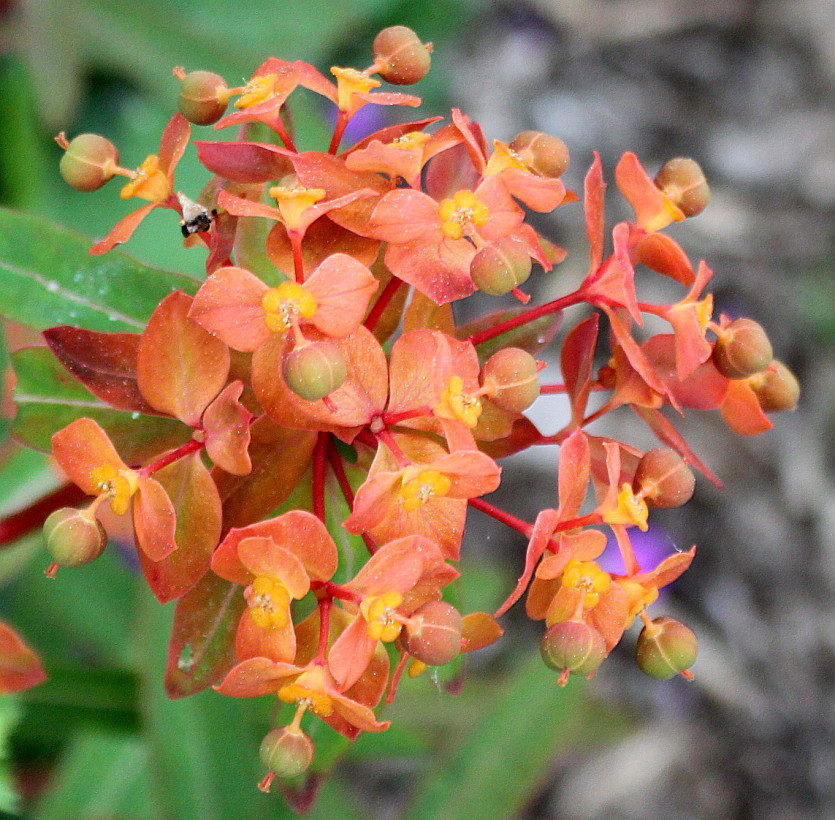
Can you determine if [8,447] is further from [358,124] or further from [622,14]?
[622,14]

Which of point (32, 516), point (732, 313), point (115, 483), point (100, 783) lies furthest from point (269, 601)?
point (732, 313)

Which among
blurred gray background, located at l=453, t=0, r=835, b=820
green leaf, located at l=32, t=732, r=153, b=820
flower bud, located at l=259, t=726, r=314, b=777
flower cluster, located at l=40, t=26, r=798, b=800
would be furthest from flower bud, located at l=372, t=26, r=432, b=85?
blurred gray background, located at l=453, t=0, r=835, b=820

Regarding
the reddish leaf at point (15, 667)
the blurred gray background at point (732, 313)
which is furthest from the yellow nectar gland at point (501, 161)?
the blurred gray background at point (732, 313)

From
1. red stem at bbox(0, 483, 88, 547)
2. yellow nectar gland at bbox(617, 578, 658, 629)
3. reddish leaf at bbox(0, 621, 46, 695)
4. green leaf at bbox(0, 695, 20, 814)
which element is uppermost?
yellow nectar gland at bbox(617, 578, 658, 629)

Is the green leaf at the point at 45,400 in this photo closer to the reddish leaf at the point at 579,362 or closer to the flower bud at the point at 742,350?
the reddish leaf at the point at 579,362

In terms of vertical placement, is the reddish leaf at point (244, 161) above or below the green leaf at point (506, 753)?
above

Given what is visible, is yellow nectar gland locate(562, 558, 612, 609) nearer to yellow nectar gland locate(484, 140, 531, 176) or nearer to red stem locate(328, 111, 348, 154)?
yellow nectar gland locate(484, 140, 531, 176)
